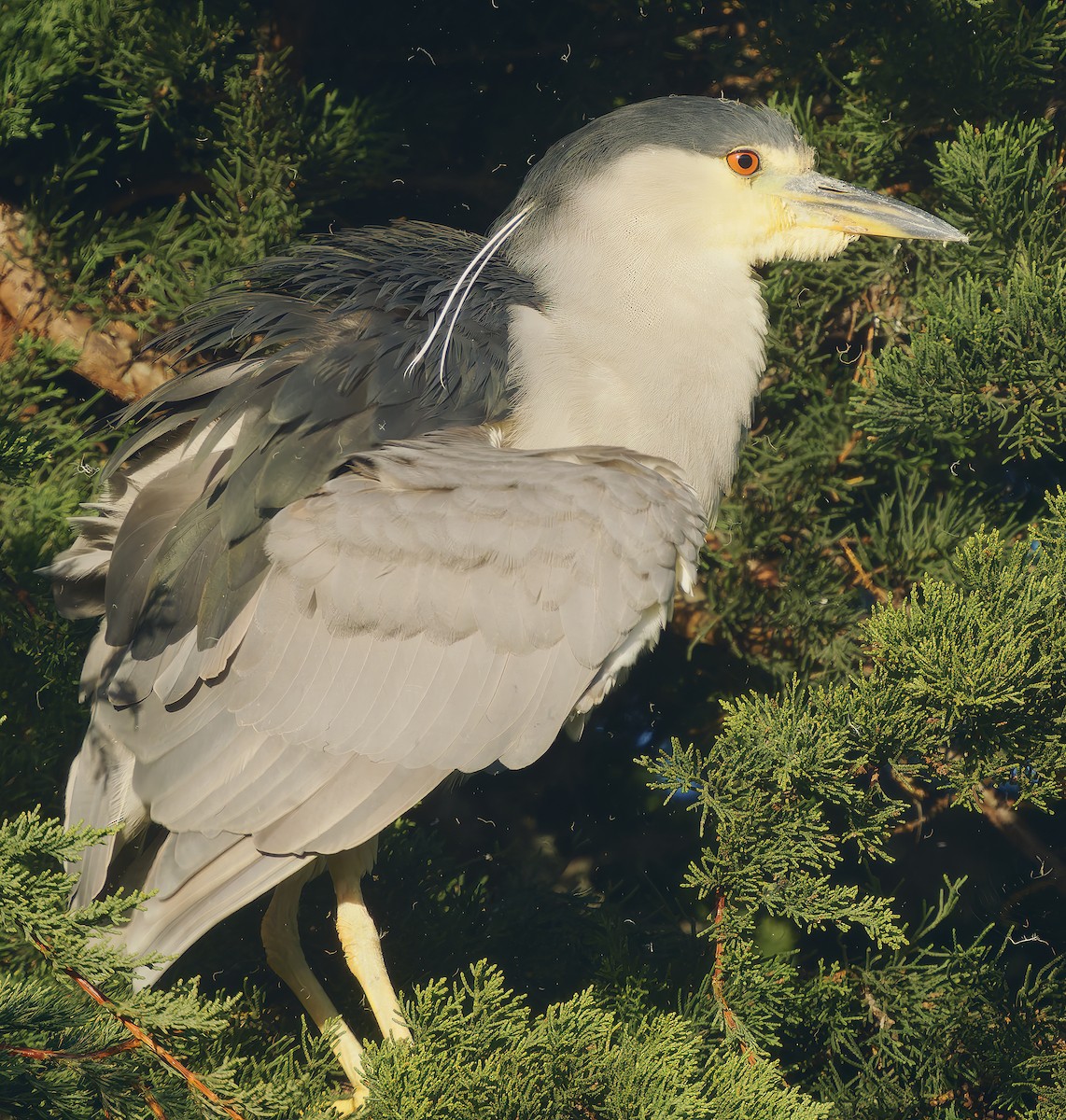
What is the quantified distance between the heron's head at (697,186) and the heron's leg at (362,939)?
1239mm

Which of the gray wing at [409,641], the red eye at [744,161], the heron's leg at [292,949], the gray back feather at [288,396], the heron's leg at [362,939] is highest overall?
the red eye at [744,161]

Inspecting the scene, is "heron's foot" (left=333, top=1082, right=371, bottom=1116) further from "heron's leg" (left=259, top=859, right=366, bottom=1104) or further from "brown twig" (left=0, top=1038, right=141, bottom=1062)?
"brown twig" (left=0, top=1038, right=141, bottom=1062)

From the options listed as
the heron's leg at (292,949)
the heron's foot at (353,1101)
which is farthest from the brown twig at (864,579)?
the heron's foot at (353,1101)

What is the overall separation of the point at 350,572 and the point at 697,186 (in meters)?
1.10

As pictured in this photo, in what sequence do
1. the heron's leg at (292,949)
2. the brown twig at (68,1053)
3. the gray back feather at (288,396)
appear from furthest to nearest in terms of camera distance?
the heron's leg at (292,949) → the gray back feather at (288,396) → the brown twig at (68,1053)

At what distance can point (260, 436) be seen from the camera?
2.00 meters

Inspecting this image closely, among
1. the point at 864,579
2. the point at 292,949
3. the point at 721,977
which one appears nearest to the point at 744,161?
the point at 864,579

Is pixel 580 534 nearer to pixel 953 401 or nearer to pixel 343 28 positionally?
pixel 953 401

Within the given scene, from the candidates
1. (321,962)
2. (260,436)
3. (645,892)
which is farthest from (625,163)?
(321,962)

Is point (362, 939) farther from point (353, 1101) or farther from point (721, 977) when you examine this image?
point (721, 977)

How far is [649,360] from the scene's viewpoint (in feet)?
7.67

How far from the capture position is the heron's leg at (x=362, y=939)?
2.00 m

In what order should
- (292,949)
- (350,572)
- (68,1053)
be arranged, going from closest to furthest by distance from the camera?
(68,1053) < (350,572) < (292,949)

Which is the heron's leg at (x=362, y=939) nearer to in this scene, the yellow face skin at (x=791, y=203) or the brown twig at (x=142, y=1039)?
the brown twig at (x=142, y=1039)
